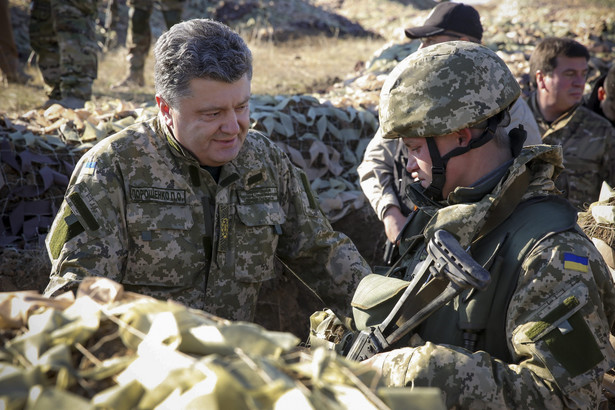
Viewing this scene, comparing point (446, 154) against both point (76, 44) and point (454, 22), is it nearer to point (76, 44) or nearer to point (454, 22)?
Answer: point (454, 22)

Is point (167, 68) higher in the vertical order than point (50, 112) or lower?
higher

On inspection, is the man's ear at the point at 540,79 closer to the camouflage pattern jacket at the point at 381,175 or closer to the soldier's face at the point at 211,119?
the camouflage pattern jacket at the point at 381,175

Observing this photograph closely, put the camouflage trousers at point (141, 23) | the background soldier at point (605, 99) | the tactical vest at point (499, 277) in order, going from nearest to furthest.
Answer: the tactical vest at point (499, 277), the background soldier at point (605, 99), the camouflage trousers at point (141, 23)

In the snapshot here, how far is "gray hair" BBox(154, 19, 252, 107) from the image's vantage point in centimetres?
291

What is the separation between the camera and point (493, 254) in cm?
218

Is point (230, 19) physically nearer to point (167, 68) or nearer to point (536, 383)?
point (167, 68)

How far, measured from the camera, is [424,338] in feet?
7.68

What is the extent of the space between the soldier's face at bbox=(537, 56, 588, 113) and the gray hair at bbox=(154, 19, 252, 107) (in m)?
3.41

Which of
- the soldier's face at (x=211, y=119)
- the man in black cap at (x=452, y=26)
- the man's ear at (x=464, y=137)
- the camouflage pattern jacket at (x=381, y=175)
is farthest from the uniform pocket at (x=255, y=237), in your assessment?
the man in black cap at (x=452, y=26)

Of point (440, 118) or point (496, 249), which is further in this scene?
point (440, 118)

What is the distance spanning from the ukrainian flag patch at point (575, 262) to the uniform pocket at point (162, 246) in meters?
1.81

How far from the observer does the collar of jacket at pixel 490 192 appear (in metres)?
2.23

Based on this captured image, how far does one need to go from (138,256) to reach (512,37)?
1183 centimetres

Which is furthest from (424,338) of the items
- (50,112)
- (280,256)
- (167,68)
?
(50,112)
